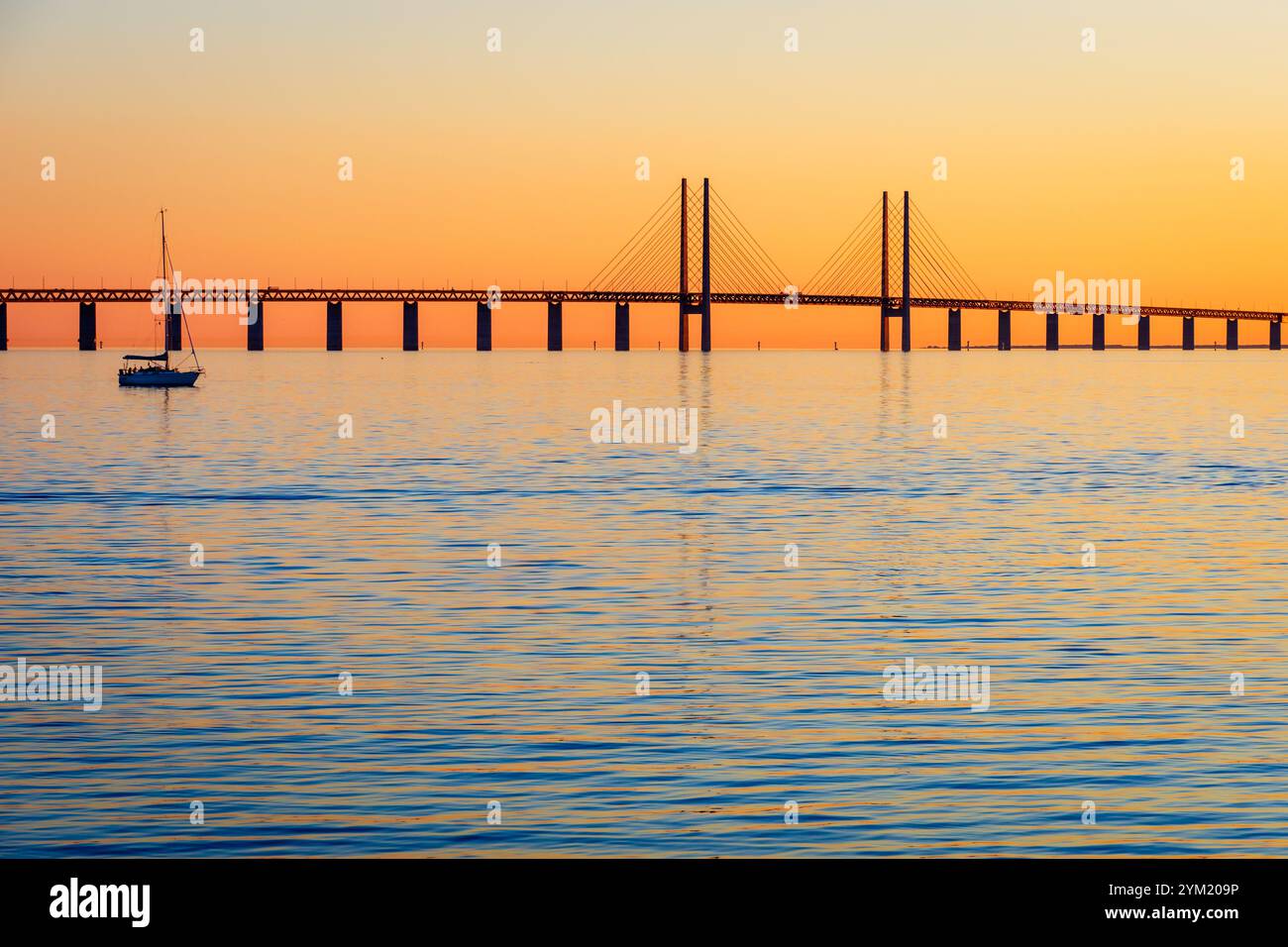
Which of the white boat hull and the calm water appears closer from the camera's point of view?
the calm water

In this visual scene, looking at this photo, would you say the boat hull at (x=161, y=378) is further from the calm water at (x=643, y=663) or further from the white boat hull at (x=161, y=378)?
the calm water at (x=643, y=663)

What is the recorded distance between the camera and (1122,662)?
1833 centimetres

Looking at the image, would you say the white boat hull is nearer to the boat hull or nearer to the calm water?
the boat hull

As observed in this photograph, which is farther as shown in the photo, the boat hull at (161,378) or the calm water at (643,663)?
the boat hull at (161,378)

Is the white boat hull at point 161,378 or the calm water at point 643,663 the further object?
the white boat hull at point 161,378

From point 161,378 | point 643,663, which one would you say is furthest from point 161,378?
point 643,663

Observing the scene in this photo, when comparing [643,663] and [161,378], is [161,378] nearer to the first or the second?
[161,378]

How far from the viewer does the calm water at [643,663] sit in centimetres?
1234

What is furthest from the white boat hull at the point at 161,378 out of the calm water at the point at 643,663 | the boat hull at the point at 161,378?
the calm water at the point at 643,663

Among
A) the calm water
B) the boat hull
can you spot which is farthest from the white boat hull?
the calm water

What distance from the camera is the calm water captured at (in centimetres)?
1234

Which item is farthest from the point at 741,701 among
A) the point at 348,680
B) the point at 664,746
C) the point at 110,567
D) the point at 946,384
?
the point at 946,384
